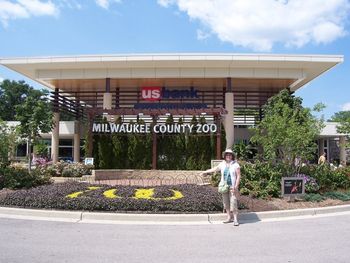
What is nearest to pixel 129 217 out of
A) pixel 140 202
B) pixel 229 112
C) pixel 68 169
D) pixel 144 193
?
pixel 140 202

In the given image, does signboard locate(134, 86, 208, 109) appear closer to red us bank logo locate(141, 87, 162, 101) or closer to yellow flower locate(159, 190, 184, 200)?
red us bank logo locate(141, 87, 162, 101)

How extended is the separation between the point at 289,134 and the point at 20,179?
9509 millimetres

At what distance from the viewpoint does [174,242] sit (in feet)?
26.3

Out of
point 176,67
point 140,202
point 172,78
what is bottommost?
point 140,202

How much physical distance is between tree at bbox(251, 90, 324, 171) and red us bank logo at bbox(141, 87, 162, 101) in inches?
579

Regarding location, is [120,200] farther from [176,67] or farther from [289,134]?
[176,67]

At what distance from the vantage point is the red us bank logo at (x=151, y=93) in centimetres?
2983

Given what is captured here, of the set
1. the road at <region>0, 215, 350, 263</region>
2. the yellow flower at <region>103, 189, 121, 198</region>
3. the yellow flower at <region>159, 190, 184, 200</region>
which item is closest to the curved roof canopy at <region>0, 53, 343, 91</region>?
the yellow flower at <region>159, 190, 184, 200</region>

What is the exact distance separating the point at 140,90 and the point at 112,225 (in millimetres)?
22994

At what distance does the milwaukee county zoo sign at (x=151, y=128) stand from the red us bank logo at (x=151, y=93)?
31.3ft

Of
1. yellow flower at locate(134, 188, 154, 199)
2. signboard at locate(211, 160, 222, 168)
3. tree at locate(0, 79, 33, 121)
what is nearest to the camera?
yellow flower at locate(134, 188, 154, 199)

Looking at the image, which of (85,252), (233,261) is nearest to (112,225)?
(85,252)

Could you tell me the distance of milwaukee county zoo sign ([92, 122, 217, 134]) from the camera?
2011 cm

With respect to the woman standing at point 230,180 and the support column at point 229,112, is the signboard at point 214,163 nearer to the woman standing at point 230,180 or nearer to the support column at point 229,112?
the woman standing at point 230,180
